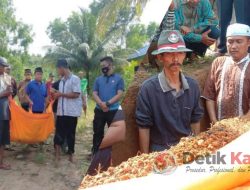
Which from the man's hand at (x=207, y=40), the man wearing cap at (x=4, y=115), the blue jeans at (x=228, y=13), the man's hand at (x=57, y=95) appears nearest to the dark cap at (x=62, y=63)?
the man's hand at (x=57, y=95)

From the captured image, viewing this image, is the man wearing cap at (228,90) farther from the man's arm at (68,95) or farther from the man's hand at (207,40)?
the man's arm at (68,95)

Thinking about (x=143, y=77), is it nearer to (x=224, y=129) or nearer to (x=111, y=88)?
(x=111, y=88)

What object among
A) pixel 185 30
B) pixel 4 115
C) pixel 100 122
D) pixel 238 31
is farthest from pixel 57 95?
pixel 4 115

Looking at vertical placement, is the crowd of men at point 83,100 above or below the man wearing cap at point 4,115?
above

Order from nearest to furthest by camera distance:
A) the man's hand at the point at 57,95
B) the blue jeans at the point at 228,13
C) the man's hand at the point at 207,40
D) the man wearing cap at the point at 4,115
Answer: the man's hand at the point at 57,95, the man's hand at the point at 207,40, the blue jeans at the point at 228,13, the man wearing cap at the point at 4,115

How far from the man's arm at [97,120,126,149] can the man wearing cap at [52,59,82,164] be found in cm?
13

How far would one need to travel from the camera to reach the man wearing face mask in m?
1.07

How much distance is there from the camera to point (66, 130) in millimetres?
1216

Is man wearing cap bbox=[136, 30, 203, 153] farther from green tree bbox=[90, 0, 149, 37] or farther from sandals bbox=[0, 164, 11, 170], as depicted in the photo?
sandals bbox=[0, 164, 11, 170]

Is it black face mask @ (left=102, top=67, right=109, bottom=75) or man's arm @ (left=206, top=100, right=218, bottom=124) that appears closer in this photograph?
black face mask @ (left=102, top=67, right=109, bottom=75)

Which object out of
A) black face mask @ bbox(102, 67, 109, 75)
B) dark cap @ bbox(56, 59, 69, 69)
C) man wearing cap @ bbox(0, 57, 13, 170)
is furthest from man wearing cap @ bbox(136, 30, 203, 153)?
man wearing cap @ bbox(0, 57, 13, 170)

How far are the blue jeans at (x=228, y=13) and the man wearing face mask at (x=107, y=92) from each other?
48 cm

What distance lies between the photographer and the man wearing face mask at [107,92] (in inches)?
42.1

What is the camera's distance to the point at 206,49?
1324 mm
